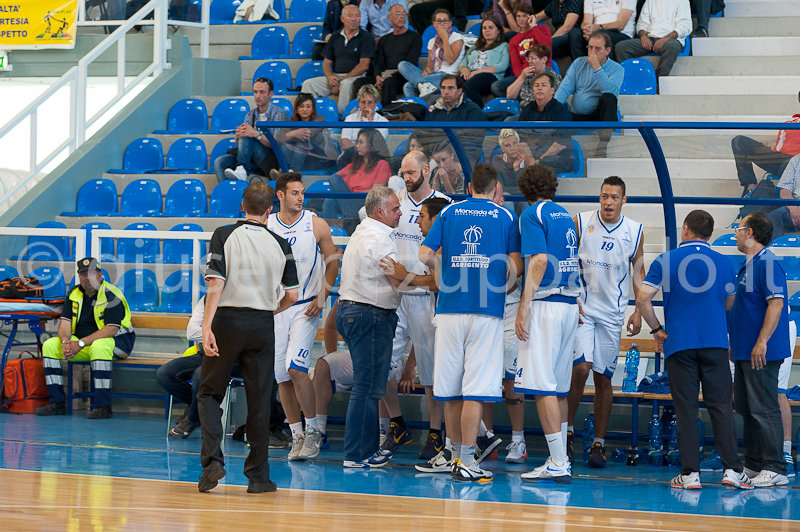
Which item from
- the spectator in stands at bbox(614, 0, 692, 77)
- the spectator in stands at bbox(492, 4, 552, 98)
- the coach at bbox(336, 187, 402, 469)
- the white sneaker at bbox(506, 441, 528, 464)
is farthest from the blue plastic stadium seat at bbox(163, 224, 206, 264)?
the spectator in stands at bbox(614, 0, 692, 77)

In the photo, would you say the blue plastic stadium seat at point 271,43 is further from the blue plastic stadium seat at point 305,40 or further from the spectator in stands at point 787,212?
the spectator in stands at point 787,212

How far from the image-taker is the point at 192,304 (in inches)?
375

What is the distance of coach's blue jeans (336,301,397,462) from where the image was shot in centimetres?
683

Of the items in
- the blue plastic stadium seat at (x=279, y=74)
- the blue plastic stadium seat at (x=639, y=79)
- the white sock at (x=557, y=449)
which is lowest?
the white sock at (x=557, y=449)

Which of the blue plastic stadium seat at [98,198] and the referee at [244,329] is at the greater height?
the blue plastic stadium seat at [98,198]

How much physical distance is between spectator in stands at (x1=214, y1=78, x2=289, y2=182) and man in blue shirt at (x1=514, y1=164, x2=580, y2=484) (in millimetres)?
5345

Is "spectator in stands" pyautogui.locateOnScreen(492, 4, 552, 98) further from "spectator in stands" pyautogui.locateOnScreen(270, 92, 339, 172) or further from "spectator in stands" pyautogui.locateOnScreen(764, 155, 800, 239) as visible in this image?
"spectator in stands" pyautogui.locateOnScreen(764, 155, 800, 239)

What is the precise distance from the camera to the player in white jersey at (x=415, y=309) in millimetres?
7281

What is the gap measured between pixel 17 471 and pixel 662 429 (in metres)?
5.11

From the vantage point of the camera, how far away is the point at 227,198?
451 inches

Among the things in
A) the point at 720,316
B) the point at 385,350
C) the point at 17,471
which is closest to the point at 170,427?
the point at 17,471

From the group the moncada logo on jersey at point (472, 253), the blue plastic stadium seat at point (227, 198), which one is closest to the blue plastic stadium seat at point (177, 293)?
the blue plastic stadium seat at point (227, 198)

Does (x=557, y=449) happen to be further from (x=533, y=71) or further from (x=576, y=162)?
(x=533, y=71)

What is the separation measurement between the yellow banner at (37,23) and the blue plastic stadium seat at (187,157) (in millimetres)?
3127
